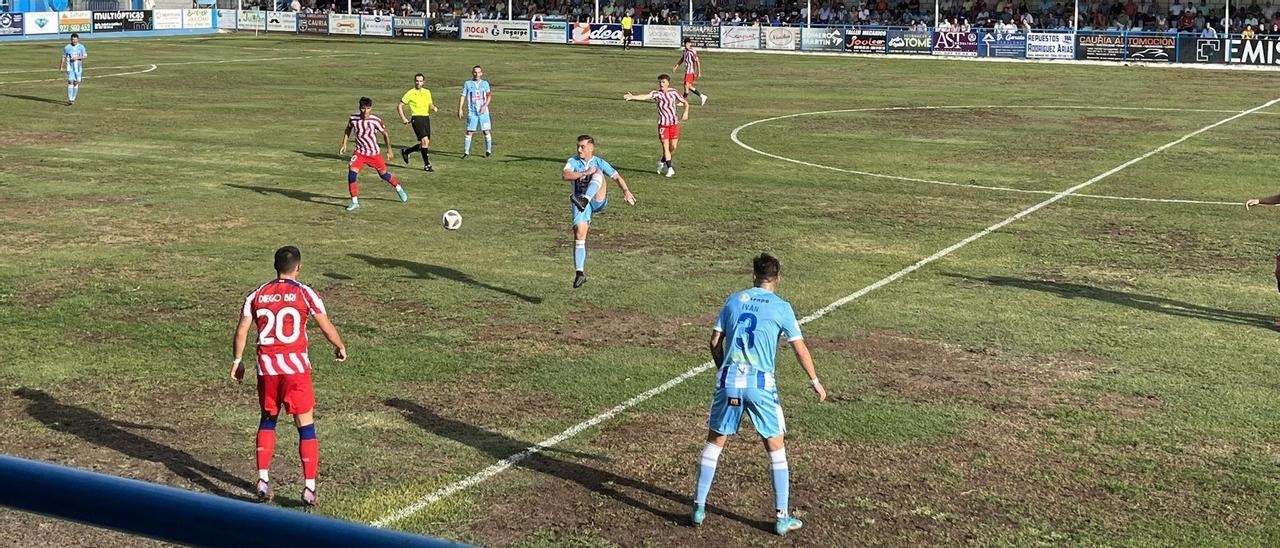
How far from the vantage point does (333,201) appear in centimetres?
2762

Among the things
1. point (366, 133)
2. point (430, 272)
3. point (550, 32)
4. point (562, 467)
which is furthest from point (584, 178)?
point (550, 32)

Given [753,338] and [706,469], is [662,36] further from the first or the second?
[753,338]

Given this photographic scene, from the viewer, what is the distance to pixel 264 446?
454 inches

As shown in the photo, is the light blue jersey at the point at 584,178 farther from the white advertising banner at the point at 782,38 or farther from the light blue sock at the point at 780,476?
the white advertising banner at the point at 782,38

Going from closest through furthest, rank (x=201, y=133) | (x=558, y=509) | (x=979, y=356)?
(x=558, y=509)
(x=979, y=356)
(x=201, y=133)

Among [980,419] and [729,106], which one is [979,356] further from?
[729,106]

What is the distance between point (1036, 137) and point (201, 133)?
22871mm

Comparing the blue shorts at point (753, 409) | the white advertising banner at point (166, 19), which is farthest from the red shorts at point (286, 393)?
the white advertising banner at point (166, 19)

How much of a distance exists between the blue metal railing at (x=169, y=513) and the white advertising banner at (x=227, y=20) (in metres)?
101

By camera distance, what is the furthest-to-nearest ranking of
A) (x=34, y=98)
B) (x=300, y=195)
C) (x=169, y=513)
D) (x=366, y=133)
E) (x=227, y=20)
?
(x=227, y=20)
(x=34, y=98)
(x=300, y=195)
(x=366, y=133)
(x=169, y=513)

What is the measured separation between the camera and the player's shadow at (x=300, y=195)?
2750 cm

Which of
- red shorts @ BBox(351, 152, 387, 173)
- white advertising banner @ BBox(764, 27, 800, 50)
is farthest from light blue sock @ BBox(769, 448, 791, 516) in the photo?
white advertising banner @ BBox(764, 27, 800, 50)

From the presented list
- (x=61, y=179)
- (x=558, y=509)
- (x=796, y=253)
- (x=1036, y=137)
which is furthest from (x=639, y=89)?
(x=558, y=509)

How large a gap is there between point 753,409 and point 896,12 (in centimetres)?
7777
